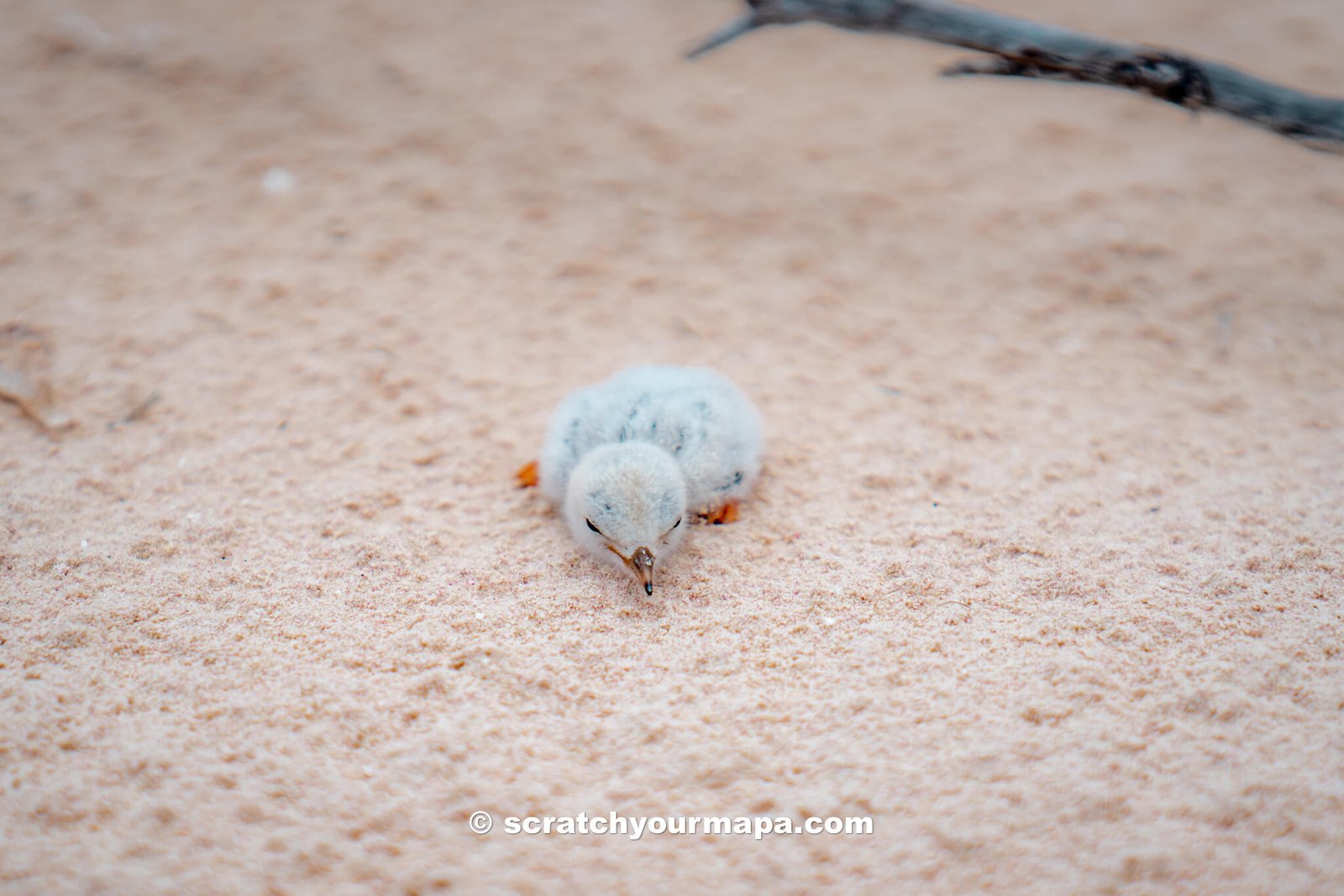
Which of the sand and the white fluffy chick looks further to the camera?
the white fluffy chick

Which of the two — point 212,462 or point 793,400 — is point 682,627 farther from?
point 212,462

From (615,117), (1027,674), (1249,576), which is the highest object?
(615,117)

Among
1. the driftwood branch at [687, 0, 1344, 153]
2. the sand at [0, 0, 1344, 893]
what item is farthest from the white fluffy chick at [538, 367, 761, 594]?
the driftwood branch at [687, 0, 1344, 153]

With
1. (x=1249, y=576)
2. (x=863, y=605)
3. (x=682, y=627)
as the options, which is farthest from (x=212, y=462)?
(x=1249, y=576)

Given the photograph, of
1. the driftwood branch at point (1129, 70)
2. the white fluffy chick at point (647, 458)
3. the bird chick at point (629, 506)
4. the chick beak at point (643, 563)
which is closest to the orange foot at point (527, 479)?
the white fluffy chick at point (647, 458)

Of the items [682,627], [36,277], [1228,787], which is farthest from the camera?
[36,277]

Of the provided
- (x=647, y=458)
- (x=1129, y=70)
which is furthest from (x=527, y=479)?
(x=1129, y=70)

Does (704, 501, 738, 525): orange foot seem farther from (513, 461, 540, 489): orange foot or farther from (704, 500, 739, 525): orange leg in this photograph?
(513, 461, 540, 489): orange foot
